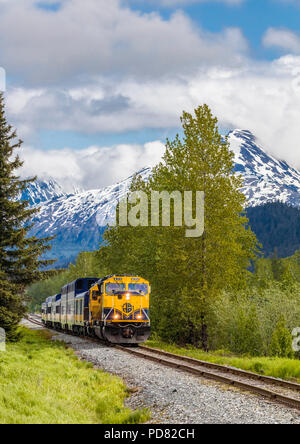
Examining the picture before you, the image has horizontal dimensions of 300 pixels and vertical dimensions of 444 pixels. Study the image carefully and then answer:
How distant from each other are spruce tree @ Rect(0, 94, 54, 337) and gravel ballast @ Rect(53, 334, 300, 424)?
36.2 ft

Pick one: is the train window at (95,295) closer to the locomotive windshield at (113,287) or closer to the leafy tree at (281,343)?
the locomotive windshield at (113,287)

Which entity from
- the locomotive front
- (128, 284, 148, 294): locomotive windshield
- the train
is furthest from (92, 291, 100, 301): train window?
(128, 284, 148, 294): locomotive windshield

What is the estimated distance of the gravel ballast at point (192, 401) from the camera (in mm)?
10422

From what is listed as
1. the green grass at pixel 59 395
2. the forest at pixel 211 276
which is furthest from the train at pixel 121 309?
the green grass at pixel 59 395

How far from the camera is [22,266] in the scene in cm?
2862

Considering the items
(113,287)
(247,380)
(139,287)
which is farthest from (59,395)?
(139,287)

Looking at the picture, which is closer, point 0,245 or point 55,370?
point 55,370

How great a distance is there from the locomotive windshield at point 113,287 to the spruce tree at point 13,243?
3883mm

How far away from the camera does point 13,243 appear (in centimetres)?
2808

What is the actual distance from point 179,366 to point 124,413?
7426 millimetres

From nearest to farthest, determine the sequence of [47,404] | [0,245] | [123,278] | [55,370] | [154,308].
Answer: [47,404] < [55,370] < [0,245] < [123,278] < [154,308]

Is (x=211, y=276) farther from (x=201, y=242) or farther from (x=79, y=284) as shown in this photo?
(x=79, y=284)
